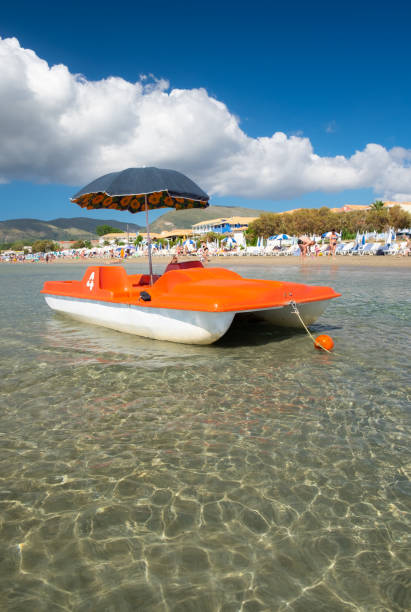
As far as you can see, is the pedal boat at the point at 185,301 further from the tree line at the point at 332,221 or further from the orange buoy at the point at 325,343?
the tree line at the point at 332,221

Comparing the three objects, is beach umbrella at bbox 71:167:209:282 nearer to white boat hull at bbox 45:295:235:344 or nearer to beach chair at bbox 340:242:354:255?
white boat hull at bbox 45:295:235:344

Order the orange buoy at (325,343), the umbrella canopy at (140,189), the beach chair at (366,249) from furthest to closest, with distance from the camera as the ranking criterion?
the beach chair at (366,249), the umbrella canopy at (140,189), the orange buoy at (325,343)

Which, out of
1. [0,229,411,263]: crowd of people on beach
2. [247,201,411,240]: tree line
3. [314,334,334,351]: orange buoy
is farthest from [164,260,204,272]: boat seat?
[247,201,411,240]: tree line

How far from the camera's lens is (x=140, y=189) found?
711 cm

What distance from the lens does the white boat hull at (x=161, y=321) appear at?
19.8 ft

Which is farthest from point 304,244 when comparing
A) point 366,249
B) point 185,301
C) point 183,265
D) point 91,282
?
point 185,301

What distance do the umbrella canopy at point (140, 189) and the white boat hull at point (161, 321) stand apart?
2.07 metres

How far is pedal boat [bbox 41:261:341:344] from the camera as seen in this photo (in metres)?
6.00

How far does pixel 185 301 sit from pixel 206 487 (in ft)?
11.8

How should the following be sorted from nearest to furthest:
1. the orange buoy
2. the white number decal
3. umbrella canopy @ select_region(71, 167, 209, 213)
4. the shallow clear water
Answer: the shallow clear water
the orange buoy
umbrella canopy @ select_region(71, 167, 209, 213)
the white number decal

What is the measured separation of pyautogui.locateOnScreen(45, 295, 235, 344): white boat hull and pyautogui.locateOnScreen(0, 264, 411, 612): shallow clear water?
0.68m

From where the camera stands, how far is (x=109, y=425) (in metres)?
3.81

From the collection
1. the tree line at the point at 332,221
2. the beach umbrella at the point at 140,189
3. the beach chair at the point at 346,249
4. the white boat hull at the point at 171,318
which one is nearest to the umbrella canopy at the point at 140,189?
the beach umbrella at the point at 140,189

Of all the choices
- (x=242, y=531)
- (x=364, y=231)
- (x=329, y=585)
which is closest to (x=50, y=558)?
(x=242, y=531)
